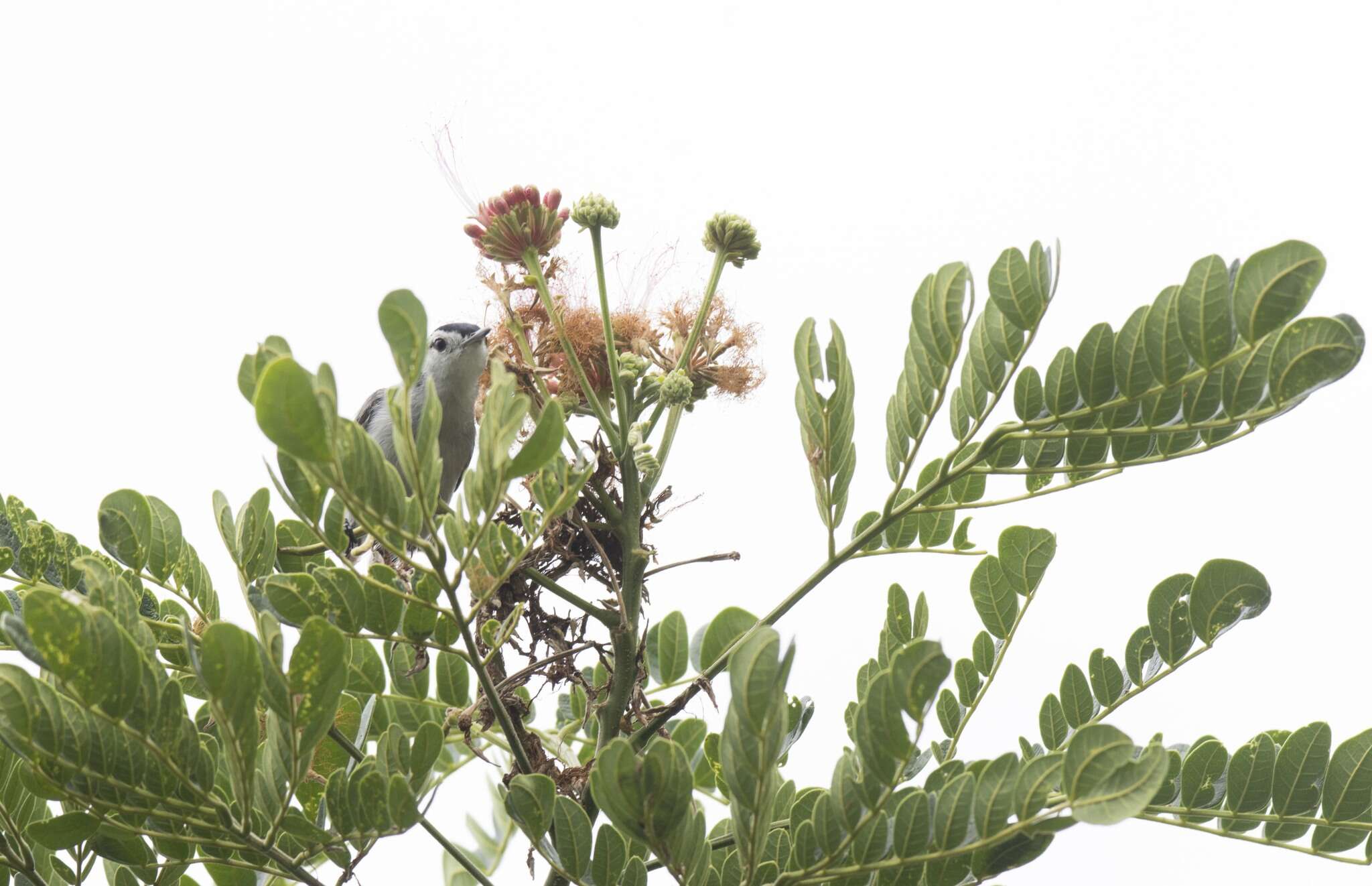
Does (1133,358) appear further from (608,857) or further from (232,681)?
(232,681)

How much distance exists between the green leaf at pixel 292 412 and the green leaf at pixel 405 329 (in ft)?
0.33

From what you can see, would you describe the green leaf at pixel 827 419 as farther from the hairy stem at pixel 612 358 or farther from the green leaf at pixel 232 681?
the green leaf at pixel 232 681

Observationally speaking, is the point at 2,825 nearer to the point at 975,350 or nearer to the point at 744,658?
the point at 744,658

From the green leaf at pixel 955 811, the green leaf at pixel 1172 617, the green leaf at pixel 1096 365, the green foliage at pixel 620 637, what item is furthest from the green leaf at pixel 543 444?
the green leaf at pixel 1172 617

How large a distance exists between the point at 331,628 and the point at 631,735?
616 mm

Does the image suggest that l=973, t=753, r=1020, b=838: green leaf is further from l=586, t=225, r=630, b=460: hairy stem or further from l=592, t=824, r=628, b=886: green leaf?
l=586, t=225, r=630, b=460: hairy stem

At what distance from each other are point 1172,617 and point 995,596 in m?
0.30

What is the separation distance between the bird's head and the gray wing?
0.40 m

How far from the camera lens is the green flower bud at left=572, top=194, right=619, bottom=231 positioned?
6.99ft

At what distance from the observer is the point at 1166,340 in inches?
69.1

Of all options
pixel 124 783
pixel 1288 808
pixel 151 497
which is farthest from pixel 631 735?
pixel 1288 808

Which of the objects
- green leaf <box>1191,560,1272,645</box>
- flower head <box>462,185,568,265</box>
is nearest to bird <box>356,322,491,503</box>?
flower head <box>462,185,568,265</box>

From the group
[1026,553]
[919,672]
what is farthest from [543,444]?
[1026,553]

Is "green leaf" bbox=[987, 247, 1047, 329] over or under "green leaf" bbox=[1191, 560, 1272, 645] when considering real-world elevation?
over
